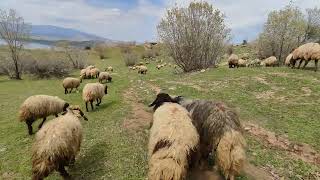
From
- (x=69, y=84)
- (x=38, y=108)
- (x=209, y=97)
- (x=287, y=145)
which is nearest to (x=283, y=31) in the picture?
(x=209, y=97)

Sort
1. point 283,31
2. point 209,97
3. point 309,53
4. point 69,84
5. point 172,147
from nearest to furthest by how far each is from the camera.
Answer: point 172,147 < point 209,97 < point 309,53 < point 69,84 < point 283,31

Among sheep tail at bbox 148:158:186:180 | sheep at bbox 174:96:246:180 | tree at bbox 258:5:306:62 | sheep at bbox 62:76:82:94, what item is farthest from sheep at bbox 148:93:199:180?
tree at bbox 258:5:306:62

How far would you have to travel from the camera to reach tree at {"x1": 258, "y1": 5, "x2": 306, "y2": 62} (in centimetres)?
3750

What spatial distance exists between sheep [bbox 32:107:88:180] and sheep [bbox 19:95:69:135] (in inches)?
156

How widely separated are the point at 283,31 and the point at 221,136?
106 ft

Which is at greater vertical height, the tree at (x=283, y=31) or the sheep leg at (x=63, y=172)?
the tree at (x=283, y=31)

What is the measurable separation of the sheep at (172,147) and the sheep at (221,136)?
728 mm

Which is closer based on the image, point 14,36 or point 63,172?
point 63,172

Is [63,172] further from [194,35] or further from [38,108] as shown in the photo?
[194,35]

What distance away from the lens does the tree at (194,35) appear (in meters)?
32.0

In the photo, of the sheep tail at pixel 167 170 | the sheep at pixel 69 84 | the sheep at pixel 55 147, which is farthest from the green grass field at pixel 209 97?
the sheep at pixel 69 84

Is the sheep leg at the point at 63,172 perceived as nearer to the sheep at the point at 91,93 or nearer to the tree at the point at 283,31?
the sheep at the point at 91,93

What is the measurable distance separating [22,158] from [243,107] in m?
11.3

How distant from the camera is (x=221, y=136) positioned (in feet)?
30.9
